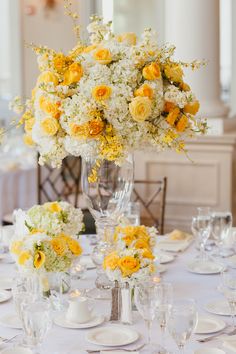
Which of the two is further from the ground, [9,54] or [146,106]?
[9,54]

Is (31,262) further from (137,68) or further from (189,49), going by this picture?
(189,49)

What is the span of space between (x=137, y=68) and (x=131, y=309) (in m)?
0.78

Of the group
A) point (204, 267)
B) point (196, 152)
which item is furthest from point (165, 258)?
point (196, 152)

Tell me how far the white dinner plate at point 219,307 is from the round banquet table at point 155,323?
2 cm

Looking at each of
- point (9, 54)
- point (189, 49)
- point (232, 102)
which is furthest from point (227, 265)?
point (232, 102)

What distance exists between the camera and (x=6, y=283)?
2811 millimetres

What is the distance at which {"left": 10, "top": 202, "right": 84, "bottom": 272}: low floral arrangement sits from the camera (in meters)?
2.42

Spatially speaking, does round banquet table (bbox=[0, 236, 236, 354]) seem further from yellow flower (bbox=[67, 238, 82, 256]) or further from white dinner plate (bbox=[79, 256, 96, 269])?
yellow flower (bbox=[67, 238, 82, 256])

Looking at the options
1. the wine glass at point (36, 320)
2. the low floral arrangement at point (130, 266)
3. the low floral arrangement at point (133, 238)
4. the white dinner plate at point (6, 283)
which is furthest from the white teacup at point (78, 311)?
the white dinner plate at point (6, 283)

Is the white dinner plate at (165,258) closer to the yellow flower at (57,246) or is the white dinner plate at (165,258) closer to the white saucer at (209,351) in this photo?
the yellow flower at (57,246)

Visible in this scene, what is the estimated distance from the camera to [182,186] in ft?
18.6

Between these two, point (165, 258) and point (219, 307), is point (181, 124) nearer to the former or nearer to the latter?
point (219, 307)

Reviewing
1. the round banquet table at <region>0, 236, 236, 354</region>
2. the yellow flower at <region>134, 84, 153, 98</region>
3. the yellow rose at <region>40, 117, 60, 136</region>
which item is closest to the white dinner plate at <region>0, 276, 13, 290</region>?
the round banquet table at <region>0, 236, 236, 354</region>

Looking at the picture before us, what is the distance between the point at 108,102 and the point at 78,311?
67 centimetres
